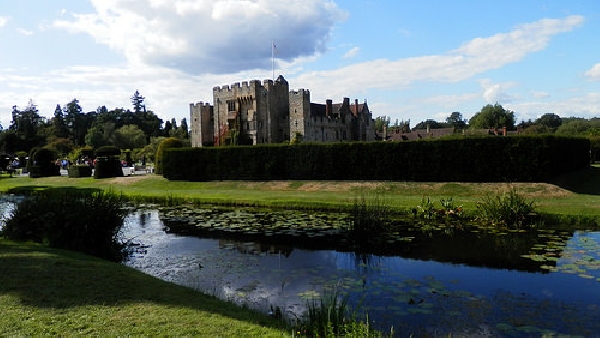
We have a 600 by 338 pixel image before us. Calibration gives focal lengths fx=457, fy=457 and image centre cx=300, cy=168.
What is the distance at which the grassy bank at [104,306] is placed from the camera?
5301 millimetres

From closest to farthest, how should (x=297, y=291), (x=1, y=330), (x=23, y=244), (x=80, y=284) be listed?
(x=1, y=330) → (x=80, y=284) → (x=297, y=291) → (x=23, y=244)

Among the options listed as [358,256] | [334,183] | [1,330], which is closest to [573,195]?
[334,183]

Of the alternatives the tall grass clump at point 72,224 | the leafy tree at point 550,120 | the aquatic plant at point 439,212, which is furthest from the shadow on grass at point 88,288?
the leafy tree at point 550,120

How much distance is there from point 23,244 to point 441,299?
9.47 metres

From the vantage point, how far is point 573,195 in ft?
66.1

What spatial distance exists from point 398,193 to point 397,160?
2.85 meters

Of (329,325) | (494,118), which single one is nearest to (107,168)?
(329,325)

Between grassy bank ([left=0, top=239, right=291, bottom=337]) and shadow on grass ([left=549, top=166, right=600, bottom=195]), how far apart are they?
2022cm

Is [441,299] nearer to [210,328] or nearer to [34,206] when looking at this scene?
[210,328]

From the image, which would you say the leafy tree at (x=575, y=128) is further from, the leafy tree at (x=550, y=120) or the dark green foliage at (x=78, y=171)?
the dark green foliage at (x=78, y=171)

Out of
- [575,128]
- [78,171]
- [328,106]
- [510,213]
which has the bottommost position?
[510,213]

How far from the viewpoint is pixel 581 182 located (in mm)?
23453

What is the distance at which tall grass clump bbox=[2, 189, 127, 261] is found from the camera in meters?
11.5

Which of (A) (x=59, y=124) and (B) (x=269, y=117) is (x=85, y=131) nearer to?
(A) (x=59, y=124)
